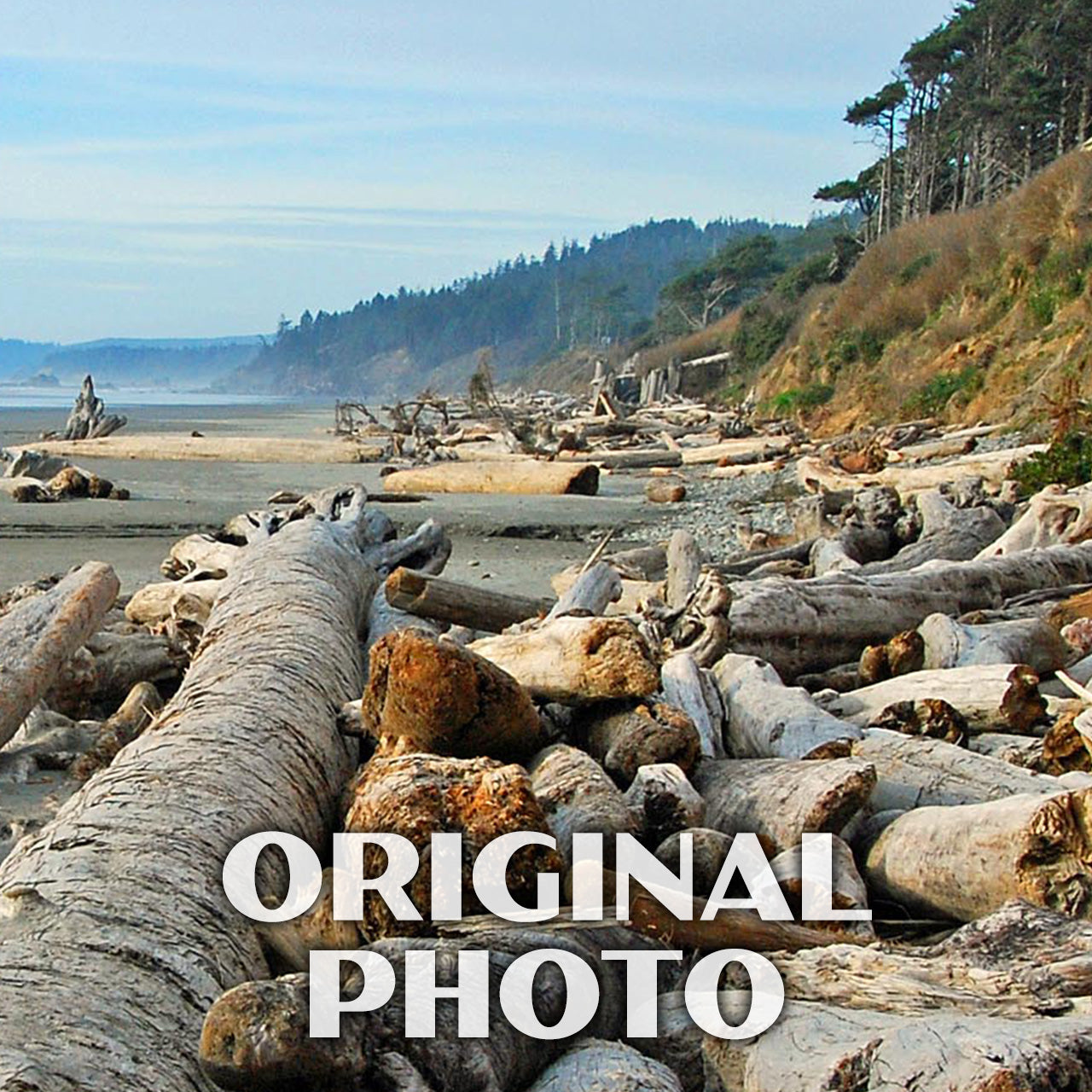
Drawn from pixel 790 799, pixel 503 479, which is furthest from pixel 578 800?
pixel 503 479

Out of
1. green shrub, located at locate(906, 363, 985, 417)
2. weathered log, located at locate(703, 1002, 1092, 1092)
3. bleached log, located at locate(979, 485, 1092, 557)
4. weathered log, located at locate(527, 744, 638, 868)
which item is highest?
green shrub, located at locate(906, 363, 985, 417)

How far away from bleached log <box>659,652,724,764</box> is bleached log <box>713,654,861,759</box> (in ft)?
0.20

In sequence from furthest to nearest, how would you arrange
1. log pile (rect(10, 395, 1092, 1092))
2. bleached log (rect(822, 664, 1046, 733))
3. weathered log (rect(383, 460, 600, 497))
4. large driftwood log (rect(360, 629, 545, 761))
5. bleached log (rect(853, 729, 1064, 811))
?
weathered log (rect(383, 460, 600, 497)) → bleached log (rect(822, 664, 1046, 733)) → bleached log (rect(853, 729, 1064, 811)) → large driftwood log (rect(360, 629, 545, 761)) → log pile (rect(10, 395, 1092, 1092))

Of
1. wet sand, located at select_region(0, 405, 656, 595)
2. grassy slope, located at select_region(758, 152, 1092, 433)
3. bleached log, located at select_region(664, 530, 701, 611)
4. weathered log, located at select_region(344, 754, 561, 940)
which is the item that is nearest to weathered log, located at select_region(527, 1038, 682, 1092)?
weathered log, located at select_region(344, 754, 561, 940)

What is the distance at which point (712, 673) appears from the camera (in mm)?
4863

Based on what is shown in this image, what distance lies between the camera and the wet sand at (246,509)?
1140cm

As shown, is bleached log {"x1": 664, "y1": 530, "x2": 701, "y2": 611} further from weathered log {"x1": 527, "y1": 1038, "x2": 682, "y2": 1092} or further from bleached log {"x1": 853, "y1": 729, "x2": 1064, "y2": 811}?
weathered log {"x1": 527, "y1": 1038, "x2": 682, "y2": 1092}

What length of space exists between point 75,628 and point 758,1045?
4.26m

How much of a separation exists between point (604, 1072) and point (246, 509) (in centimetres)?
1401

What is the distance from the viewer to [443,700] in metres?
3.34

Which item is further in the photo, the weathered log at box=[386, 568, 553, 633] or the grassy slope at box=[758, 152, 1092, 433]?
the grassy slope at box=[758, 152, 1092, 433]

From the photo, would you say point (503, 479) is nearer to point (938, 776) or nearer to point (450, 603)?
point (450, 603)

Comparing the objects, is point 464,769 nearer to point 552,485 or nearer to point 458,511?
point 458,511

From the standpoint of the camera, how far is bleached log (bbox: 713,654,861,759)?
13.2ft
